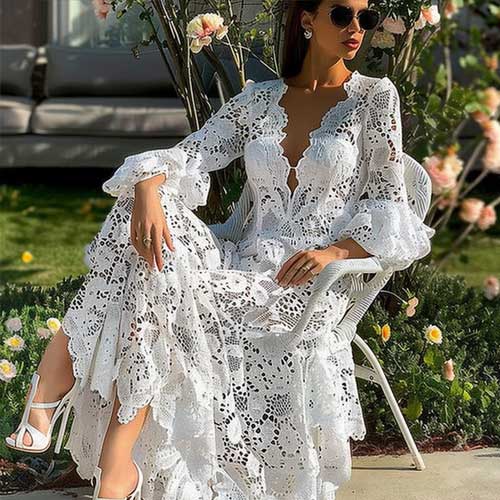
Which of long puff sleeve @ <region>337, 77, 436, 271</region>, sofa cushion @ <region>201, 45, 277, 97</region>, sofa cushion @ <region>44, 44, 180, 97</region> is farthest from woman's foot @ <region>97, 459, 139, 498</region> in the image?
sofa cushion @ <region>44, 44, 180, 97</region>

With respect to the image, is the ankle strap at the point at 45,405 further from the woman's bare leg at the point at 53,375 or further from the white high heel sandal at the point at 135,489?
the white high heel sandal at the point at 135,489

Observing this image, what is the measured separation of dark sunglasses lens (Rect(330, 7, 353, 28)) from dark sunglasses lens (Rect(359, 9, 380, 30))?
0.03m

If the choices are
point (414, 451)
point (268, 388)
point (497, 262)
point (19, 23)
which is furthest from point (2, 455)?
point (19, 23)

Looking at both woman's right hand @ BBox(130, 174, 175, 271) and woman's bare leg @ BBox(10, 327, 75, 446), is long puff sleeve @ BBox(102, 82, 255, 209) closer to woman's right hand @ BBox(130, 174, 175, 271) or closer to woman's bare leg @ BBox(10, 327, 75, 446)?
woman's right hand @ BBox(130, 174, 175, 271)

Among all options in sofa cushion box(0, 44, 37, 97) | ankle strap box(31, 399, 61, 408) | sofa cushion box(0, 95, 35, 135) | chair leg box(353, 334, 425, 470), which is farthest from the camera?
sofa cushion box(0, 44, 37, 97)

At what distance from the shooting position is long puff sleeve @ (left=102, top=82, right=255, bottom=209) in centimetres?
249

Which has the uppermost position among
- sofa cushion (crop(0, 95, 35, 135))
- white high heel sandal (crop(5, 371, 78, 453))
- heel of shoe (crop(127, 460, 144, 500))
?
white high heel sandal (crop(5, 371, 78, 453))

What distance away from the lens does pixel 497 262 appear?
225 inches

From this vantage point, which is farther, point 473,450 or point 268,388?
point 473,450

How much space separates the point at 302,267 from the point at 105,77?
4.93 meters

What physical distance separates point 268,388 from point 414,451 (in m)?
0.58

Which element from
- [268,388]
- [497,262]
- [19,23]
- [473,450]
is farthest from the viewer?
[19,23]

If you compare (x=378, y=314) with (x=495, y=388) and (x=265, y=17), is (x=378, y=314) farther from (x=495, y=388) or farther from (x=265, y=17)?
(x=265, y=17)

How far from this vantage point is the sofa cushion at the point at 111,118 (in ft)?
22.0
